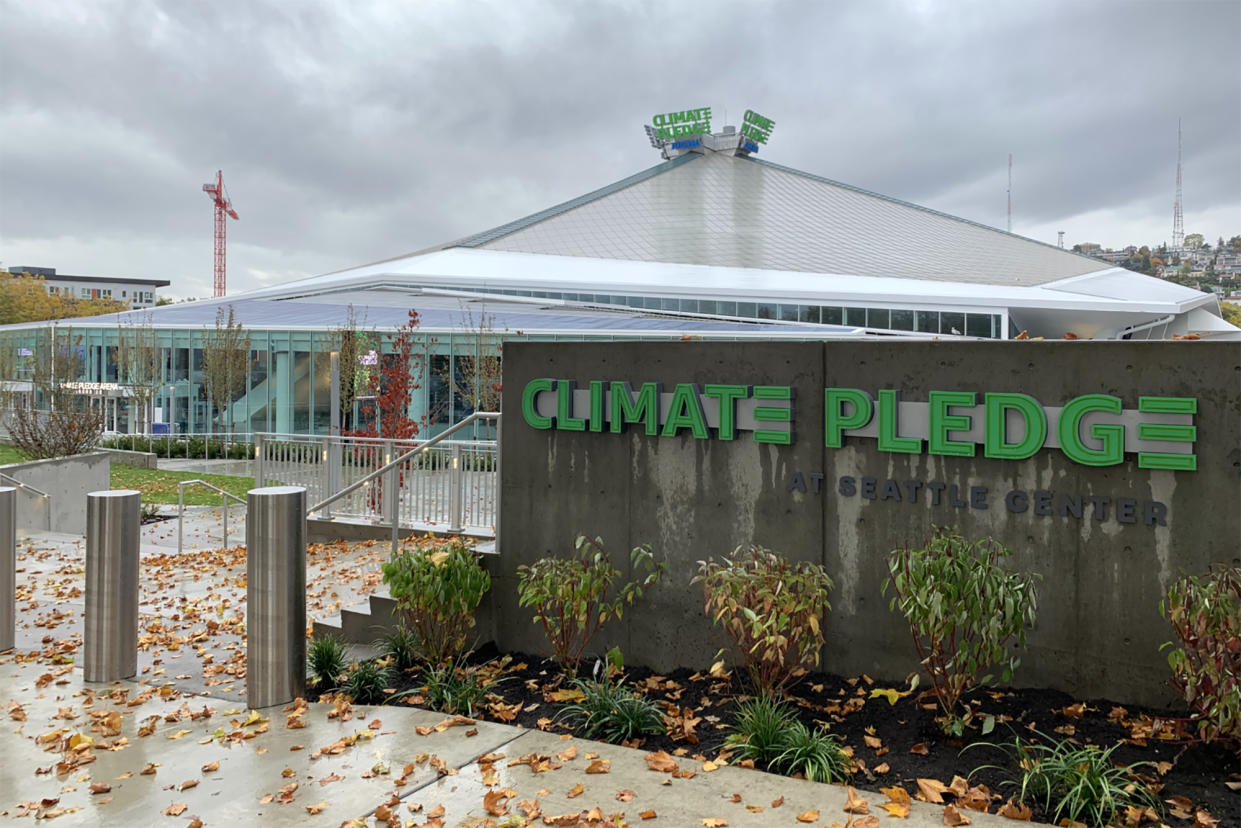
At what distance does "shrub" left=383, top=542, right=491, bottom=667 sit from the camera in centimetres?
704

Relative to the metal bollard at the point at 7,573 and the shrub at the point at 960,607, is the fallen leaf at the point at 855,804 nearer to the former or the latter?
the shrub at the point at 960,607

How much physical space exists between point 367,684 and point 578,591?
69.8 inches

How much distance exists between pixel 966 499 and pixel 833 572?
1039mm

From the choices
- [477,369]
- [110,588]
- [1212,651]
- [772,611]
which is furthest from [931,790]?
[477,369]

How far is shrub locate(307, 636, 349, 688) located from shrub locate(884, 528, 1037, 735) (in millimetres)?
4345

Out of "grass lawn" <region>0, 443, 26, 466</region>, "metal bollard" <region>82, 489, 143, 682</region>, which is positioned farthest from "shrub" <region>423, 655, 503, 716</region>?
"grass lawn" <region>0, 443, 26, 466</region>

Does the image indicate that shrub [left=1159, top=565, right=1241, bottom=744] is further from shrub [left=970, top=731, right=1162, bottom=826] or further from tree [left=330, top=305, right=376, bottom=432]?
tree [left=330, top=305, right=376, bottom=432]

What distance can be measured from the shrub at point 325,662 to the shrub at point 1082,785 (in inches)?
192

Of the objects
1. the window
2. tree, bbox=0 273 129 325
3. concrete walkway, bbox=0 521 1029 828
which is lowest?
concrete walkway, bbox=0 521 1029 828

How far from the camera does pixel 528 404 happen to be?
25.7 ft

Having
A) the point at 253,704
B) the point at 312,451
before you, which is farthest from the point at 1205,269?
the point at 253,704

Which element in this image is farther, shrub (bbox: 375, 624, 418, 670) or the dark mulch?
shrub (bbox: 375, 624, 418, 670)

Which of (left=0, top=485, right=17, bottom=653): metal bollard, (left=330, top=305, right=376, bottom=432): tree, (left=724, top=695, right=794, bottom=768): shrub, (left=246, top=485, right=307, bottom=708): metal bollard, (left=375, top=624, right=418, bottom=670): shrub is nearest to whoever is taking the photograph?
(left=724, top=695, right=794, bottom=768): shrub

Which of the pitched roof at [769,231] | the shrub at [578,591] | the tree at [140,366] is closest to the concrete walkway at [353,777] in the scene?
the shrub at [578,591]
